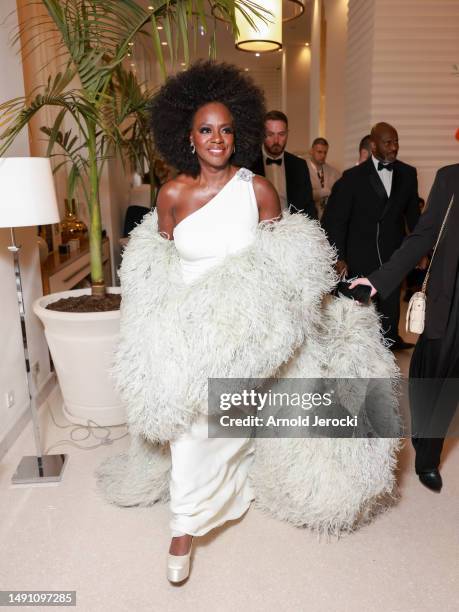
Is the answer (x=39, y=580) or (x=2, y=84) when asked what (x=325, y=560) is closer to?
(x=39, y=580)

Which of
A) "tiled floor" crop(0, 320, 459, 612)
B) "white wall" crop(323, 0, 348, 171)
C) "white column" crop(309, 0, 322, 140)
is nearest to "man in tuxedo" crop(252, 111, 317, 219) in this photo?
"tiled floor" crop(0, 320, 459, 612)

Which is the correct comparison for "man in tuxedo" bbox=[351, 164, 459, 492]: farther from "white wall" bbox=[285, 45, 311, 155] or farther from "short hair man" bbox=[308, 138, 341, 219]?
"white wall" bbox=[285, 45, 311, 155]

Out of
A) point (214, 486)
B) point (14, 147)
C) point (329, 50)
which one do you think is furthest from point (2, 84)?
point (329, 50)

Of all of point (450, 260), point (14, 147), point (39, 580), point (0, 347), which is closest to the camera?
point (39, 580)

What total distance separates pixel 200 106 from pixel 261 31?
2.41 meters

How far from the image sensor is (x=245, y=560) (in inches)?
82.8

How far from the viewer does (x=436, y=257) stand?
2.31m

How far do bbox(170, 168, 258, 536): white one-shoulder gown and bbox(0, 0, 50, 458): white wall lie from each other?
4.46ft

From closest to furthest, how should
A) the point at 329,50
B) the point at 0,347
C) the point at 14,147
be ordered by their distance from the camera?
the point at 0,347, the point at 14,147, the point at 329,50

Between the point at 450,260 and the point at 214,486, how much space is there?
136cm

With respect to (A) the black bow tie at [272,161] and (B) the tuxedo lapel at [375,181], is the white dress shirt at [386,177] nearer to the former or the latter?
(B) the tuxedo lapel at [375,181]

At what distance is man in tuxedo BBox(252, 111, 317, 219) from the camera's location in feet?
11.5

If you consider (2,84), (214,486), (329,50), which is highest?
(329,50)

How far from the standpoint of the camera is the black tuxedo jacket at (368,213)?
3951 millimetres
